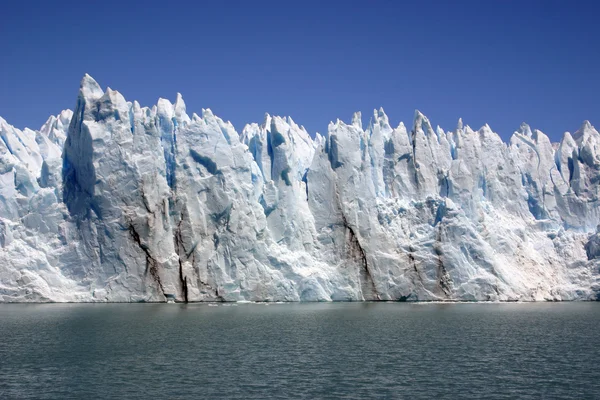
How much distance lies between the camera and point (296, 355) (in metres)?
27.2

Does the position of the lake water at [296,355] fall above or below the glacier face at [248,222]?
below

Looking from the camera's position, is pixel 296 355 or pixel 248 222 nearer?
pixel 296 355

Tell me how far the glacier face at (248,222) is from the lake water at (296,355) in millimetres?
9274

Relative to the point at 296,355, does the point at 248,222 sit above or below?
above

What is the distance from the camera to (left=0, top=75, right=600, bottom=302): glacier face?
173 feet

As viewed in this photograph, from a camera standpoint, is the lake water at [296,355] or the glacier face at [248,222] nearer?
the lake water at [296,355]

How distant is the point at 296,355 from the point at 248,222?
28.2m

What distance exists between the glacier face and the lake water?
927 cm

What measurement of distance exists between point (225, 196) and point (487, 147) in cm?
2881

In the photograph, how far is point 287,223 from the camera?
5656 cm

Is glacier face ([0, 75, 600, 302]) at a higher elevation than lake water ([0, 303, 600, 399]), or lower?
higher

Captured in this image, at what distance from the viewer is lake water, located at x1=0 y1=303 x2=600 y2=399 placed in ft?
69.6

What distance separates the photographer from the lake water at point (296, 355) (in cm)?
2122

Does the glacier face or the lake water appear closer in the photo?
the lake water
